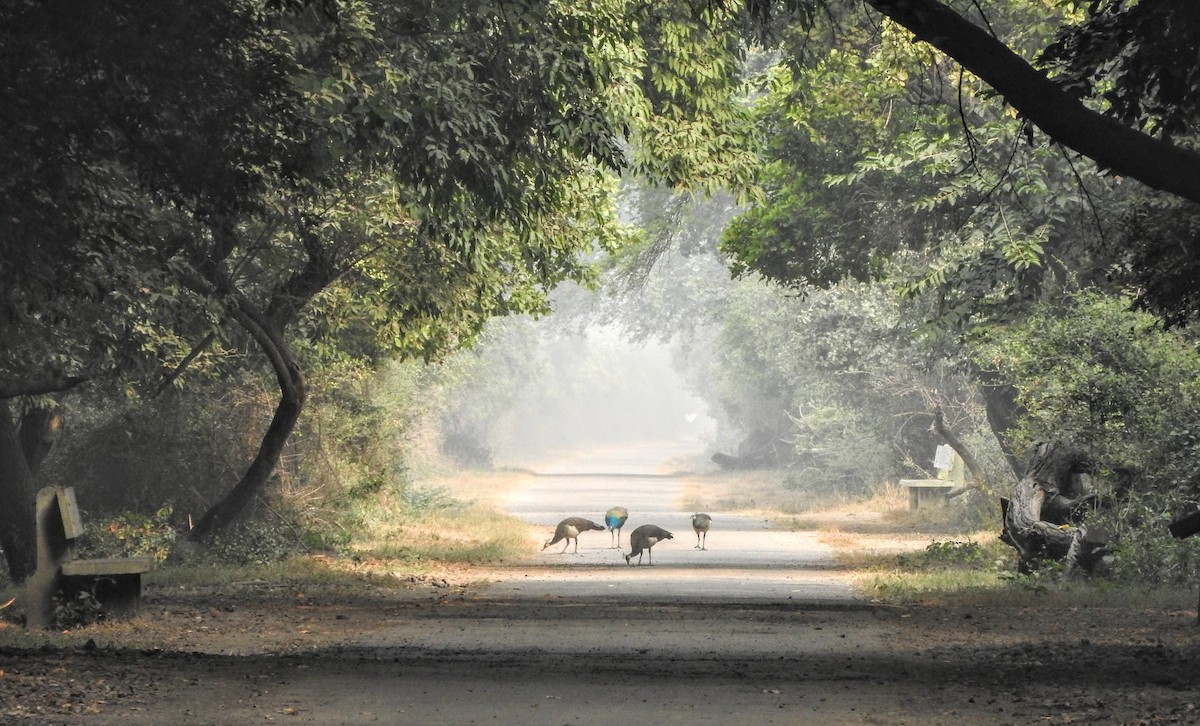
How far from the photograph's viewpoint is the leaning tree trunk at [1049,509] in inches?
754

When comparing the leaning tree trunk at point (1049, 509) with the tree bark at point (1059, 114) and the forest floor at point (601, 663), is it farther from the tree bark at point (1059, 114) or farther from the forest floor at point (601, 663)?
the tree bark at point (1059, 114)

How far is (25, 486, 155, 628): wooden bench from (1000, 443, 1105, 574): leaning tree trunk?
35.8 ft

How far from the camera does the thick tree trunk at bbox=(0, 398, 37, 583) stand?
64.3 feet

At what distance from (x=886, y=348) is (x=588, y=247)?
1763 cm

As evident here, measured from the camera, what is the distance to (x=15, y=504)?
64.6 ft

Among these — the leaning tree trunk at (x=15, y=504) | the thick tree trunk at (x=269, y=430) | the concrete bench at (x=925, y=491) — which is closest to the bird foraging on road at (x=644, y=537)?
the thick tree trunk at (x=269, y=430)

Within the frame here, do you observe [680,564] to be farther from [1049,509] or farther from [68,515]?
[68,515]

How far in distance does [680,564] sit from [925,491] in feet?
51.6

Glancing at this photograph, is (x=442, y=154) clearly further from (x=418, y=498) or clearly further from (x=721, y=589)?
(x=418, y=498)

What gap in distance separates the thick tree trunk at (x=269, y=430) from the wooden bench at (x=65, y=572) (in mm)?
6647

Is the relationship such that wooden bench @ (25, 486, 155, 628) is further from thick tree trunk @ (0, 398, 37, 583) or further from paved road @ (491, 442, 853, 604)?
thick tree trunk @ (0, 398, 37, 583)

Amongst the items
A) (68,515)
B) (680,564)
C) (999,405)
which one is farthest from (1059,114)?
(999,405)

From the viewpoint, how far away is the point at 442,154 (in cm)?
1549

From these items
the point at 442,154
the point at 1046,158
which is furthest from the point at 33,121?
the point at 1046,158
